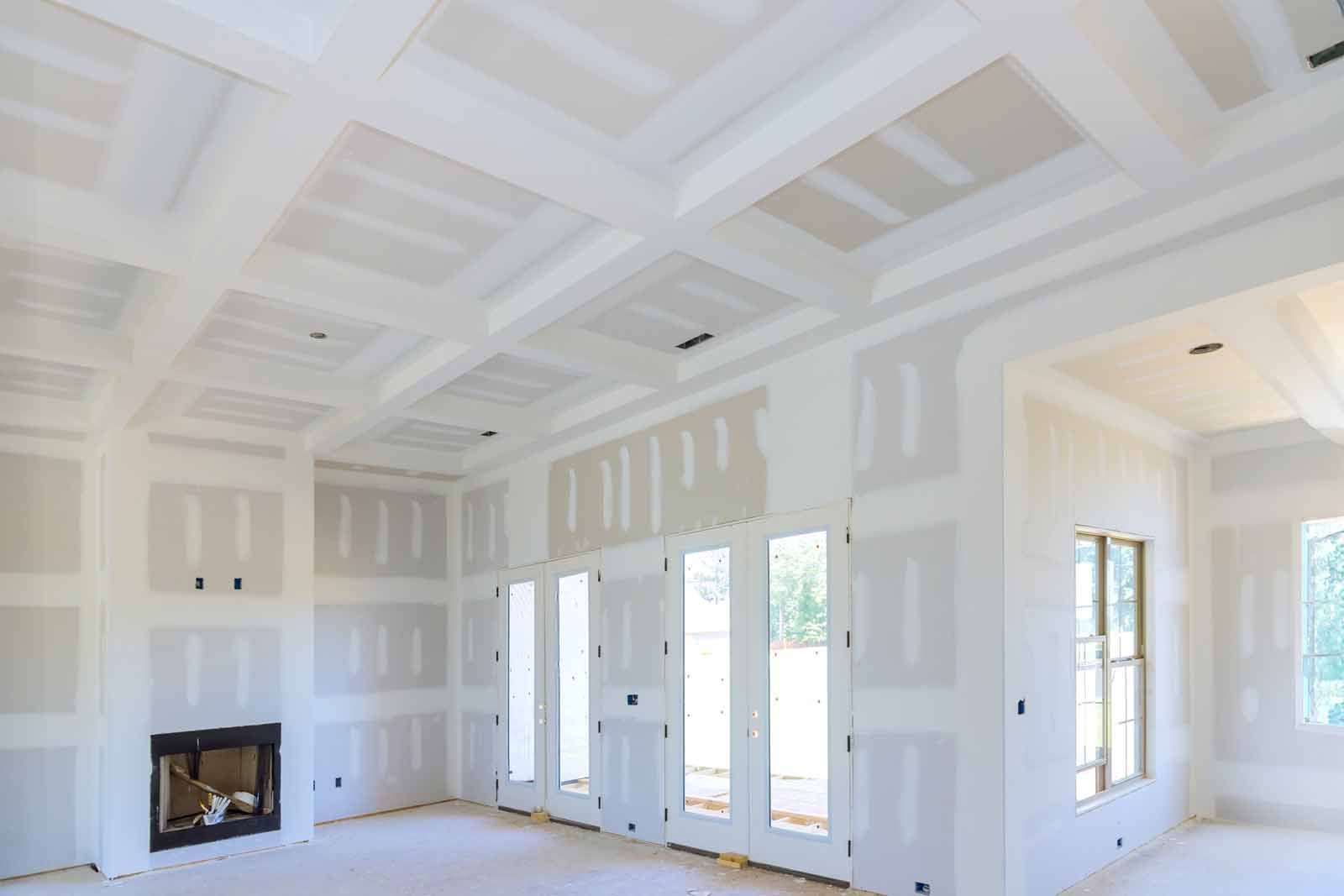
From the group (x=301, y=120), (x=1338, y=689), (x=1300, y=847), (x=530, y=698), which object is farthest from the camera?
(x=530, y=698)

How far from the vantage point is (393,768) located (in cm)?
906

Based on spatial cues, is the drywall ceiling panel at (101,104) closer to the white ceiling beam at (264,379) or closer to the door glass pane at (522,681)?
the white ceiling beam at (264,379)

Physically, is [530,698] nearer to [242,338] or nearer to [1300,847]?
[242,338]

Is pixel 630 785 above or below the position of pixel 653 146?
below

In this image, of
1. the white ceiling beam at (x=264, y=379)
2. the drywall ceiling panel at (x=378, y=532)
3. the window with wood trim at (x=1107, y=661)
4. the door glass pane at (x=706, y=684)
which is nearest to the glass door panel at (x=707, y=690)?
the door glass pane at (x=706, y=684)

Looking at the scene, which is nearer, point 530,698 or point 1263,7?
point 1263,7

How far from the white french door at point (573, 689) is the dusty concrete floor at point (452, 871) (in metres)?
0.31

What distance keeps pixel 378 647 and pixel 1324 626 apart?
26.8 feet

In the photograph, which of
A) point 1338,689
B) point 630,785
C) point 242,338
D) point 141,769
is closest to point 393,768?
point 141,769

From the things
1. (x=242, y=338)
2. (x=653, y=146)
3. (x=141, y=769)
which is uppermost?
(x=653, y=146)

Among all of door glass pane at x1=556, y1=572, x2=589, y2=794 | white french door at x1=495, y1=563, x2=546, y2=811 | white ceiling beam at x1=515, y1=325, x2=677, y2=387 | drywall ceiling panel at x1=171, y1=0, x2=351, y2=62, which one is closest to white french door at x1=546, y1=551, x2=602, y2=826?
door glass pane at x1=556, y1=572, x2=589, y2=794

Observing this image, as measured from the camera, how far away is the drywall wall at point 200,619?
23.0ft

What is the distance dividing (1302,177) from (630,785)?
582cm

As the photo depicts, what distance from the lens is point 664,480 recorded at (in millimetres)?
7125
